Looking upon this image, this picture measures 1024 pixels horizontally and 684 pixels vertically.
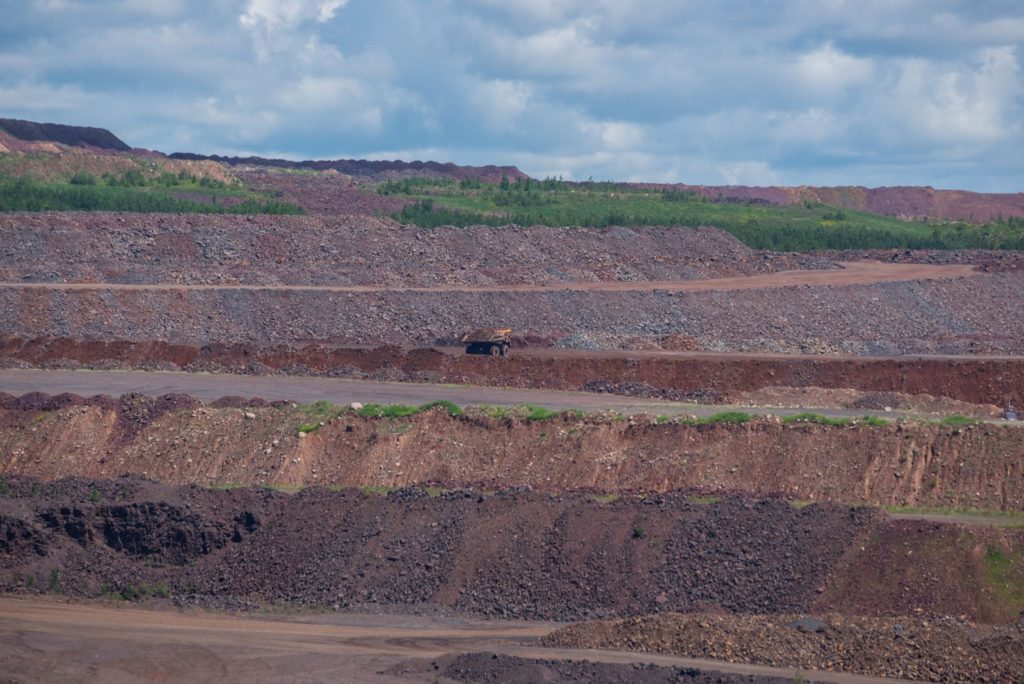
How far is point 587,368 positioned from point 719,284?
24535mm

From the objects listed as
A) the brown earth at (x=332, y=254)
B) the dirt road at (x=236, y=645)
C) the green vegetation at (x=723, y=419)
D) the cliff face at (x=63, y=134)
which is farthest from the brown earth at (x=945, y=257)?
the cliff face at (x=63, y=134)

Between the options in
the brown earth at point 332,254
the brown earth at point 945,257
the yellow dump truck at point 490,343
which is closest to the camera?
the yellow dump truck at point 490,343

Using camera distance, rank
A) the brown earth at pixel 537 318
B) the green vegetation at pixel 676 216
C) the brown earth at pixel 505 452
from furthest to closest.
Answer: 1. the green vegetation at pixel 676 216
2. the brown earth at pixel 537 318
3. the brown earth at pixel 505 452

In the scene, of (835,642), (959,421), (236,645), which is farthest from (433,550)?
(959,421)

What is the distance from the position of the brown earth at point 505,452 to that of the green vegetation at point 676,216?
52.9 meters

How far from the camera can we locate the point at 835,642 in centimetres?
2078

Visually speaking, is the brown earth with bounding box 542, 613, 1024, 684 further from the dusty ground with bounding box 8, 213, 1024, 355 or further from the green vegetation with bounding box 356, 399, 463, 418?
the dusty ground with bounding box 8, 213, 1024, 355

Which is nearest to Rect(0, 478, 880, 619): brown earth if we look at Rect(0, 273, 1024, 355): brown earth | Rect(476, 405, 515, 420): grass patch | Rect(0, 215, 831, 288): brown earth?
Rect(476, 405, 515, 420): grass patch

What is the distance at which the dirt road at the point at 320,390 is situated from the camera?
3706 centimetres

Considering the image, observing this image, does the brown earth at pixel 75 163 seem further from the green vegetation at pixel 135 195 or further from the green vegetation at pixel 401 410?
the green vegetation at pixel 401 410

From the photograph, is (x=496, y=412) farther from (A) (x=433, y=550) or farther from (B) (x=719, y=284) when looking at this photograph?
(B) (x=719, y=284)

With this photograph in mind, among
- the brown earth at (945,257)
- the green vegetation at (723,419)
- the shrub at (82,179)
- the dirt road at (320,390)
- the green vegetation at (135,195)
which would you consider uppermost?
the shrub at (82,179)

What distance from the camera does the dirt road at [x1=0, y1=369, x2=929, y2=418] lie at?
37062 millimetres

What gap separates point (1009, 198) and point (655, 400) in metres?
111
